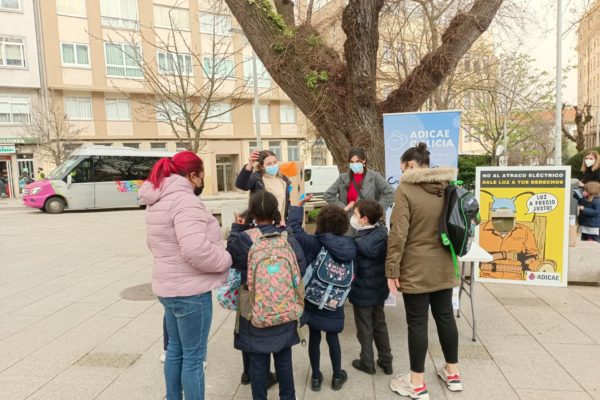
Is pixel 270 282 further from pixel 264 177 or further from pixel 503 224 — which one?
pixel 503 224

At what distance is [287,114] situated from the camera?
33500 millimetres

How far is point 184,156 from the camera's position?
2.51 meters

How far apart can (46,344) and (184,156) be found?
2.87 m

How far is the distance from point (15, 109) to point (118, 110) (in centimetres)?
604

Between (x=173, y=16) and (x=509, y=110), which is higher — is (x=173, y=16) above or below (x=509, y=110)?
above

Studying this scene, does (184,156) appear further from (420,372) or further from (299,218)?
(420,372)

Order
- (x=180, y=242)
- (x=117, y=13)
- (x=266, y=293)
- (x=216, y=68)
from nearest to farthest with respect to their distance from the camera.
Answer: (x=180, y=242), (x=266, y=293), (x=216, y=68), (x=117, y=13)

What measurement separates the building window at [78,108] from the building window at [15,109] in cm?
235

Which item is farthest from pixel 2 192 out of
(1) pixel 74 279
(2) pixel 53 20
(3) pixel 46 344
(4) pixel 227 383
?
(4) pixel 227 383

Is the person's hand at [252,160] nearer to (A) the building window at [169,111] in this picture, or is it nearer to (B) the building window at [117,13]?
(A) the building window at [169,111]

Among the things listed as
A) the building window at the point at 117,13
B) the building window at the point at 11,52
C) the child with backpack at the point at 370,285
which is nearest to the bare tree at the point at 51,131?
the building window at the point at 11,52

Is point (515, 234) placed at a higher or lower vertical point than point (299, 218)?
lower

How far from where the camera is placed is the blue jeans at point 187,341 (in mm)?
2480

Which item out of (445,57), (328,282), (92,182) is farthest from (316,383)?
(92,182)
